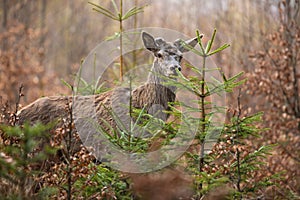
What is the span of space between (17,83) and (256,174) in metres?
9.01

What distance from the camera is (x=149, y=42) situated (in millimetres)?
5488

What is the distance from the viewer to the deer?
5.34 meters

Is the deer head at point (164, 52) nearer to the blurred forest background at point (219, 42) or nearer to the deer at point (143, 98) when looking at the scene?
the deer at point (143, 98)

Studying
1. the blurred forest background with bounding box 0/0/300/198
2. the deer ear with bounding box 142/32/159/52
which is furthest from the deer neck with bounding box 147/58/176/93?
the blurred forest background with bounding box 0/0/300/198

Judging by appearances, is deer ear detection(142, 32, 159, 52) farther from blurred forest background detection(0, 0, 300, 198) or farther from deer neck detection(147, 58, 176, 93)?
blurred forest background detection(0, 0, 300, 198)

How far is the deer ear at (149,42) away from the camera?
A: 5441mm

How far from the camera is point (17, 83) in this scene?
1299 centimetres

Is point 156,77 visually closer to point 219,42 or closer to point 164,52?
point 164,52

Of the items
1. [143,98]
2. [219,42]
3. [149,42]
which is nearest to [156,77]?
[143,98]

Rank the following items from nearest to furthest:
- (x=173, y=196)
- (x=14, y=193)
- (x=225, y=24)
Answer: (x=14, y=193), (x=173, y=196), (x=225, y=24)

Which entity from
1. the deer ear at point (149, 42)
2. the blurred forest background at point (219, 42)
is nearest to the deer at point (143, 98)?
the deer ear at point (149, 42)

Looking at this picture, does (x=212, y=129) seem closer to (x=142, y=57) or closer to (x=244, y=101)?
(x=142, y=57)

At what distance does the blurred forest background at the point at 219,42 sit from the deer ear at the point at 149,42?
44.3 inches

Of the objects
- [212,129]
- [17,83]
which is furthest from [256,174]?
[17,83]
